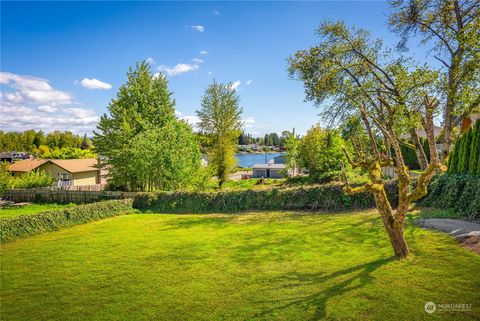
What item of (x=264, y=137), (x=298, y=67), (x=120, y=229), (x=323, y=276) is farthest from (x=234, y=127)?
(x=264, y=137)

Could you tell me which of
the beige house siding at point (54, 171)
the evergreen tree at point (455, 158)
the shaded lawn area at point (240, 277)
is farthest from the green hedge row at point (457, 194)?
the beige house siding at point (54, 171)

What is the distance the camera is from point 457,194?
1344 centimetres


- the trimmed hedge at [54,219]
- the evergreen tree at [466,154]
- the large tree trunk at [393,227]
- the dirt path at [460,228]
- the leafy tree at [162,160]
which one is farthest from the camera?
the leafy tree at [162,160]

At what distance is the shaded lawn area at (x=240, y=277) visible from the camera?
218 inches

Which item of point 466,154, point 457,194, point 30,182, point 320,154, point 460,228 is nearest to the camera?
point 460,228

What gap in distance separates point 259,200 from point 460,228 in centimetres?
1105

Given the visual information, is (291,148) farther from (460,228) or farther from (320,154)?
(460,228)

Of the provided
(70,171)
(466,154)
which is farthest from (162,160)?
(70,171)

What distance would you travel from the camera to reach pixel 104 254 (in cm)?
962

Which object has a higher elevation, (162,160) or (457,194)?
(162,160)

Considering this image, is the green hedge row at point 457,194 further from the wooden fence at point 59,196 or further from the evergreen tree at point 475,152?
the wooden fence at point 59,196

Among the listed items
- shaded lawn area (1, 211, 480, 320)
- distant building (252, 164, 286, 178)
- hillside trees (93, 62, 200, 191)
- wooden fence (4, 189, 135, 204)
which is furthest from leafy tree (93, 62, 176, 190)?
distant building (252, 164, 286, 178)

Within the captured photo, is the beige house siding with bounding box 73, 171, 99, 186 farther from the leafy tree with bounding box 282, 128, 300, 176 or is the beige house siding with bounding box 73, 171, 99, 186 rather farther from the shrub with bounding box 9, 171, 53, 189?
the leafy tree with bounding box 282, 128, 300, 176

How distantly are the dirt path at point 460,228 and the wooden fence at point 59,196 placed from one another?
18.5 metres
